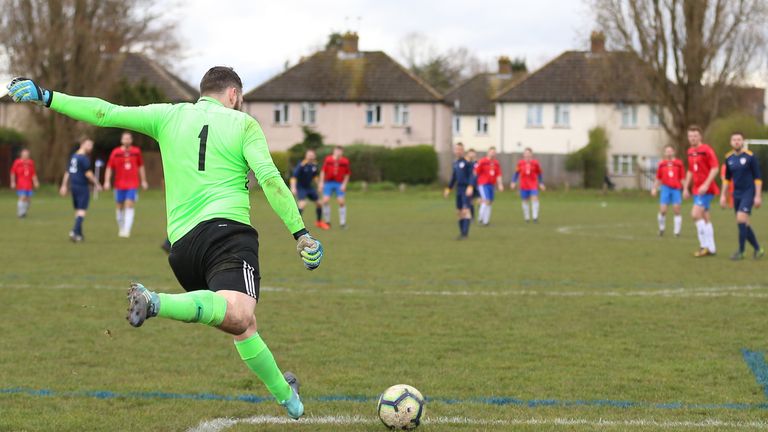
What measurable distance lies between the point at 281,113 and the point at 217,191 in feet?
211

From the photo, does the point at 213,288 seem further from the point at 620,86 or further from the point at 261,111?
the point at 261,111

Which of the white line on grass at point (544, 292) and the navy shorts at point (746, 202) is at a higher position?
the navy shorts at point (746, 202)

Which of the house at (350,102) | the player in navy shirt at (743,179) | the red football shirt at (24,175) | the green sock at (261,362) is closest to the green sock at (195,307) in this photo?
the green sock at (261,362)

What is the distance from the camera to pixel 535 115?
7012 centimetres

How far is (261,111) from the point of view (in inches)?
2751

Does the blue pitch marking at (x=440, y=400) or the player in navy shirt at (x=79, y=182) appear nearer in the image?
the blue pitch marking at (x=440, y=400)

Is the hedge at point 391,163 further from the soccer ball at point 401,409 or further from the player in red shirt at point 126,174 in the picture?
the soccer ball at point 401,409

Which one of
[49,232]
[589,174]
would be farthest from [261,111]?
[49,232]

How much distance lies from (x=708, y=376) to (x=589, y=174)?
2071 inches

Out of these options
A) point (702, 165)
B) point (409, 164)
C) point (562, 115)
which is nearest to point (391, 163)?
point (409, 164)

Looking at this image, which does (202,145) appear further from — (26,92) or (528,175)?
(528,175)

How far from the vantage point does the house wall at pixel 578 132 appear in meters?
67.9

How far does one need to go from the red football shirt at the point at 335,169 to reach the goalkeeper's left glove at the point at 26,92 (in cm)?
2120

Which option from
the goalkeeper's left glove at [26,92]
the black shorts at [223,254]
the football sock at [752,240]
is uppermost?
the goalkeeper's left glove at [26,92]
